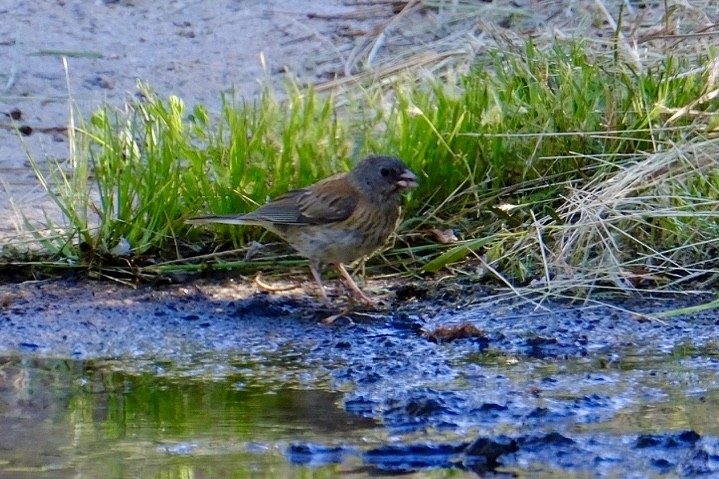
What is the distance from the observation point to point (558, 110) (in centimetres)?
621

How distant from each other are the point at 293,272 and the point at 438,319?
957 mm

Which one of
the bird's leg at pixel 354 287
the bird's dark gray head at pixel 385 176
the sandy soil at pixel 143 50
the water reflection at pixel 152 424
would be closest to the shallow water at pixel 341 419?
the water reflection at pixel 152 424

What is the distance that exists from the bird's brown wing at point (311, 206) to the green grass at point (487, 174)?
289mm

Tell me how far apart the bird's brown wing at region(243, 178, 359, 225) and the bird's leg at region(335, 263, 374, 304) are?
0.22 m

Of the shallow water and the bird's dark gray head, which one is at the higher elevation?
the bird's dark gray head

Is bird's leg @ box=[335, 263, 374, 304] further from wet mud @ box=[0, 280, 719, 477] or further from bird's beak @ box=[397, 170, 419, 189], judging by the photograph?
bird's beak @ box=[397, 170, 419, 189]

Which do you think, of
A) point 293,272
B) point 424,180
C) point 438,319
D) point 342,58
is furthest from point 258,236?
point 342,58

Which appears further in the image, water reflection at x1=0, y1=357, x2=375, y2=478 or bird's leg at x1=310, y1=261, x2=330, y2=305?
bird's leg at x1=310, y1=261, x2=330, y2=305

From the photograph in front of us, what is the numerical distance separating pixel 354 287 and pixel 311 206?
1.28 feet

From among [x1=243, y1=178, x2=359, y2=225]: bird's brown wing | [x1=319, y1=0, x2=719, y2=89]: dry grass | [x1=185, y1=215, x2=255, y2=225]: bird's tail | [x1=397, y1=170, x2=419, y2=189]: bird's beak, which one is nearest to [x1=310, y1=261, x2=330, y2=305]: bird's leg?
[x1=243, y1=178, x2=359, y2=225]: bird's brown wing

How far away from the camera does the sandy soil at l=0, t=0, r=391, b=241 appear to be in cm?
847

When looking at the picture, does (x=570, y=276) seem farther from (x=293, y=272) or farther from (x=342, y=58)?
(x=342, y=58)

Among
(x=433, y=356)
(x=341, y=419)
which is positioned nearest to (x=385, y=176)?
(x=433, y=356)

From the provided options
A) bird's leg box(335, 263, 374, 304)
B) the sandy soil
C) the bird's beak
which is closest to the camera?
bird's leg box(335, 263, 374, 304)
